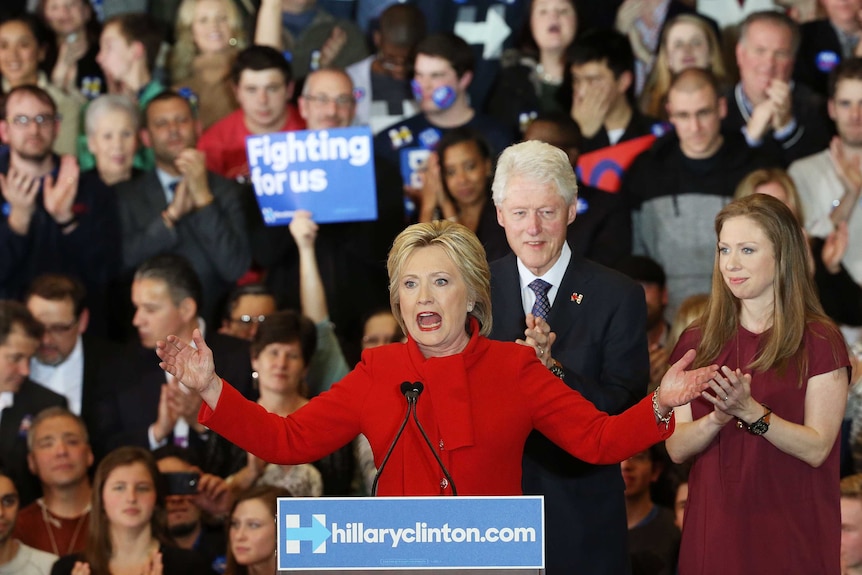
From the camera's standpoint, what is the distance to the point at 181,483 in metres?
5.20

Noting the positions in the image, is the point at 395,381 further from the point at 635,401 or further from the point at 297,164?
the point at 297,164

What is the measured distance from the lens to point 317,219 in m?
5.63

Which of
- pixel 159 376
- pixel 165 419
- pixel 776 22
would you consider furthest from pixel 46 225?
pixel 776 22

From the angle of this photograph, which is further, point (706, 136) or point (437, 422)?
point (706, 136)

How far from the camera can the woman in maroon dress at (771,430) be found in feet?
10.00

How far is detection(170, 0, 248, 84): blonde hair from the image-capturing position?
6.55 meters

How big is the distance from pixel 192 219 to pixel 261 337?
0.91 m

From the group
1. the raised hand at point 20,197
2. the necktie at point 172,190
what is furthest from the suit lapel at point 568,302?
the raised hand at point 20,197

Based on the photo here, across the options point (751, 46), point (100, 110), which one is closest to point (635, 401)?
Answer: point (751, 46)

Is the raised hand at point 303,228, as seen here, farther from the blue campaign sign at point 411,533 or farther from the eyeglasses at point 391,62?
the blue campaign sign at point 411,533

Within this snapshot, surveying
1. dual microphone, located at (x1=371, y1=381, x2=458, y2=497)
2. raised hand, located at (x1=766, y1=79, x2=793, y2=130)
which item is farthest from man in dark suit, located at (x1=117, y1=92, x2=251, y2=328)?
dual microphone, located at (x1=371, y1=381, x2=458, y2=497)

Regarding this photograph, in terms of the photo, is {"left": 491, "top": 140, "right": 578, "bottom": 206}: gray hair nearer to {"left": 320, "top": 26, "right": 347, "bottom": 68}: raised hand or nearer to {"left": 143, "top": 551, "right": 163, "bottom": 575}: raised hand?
{"left": 143, "top": 551, "right": 163, "bottom": 575}: raised hand

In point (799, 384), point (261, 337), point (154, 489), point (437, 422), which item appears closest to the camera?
point (437, 422)

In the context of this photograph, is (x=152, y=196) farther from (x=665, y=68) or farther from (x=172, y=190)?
(x=665, y=68)
